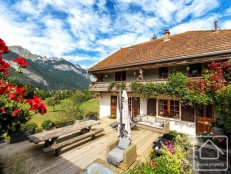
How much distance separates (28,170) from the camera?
20.8ft

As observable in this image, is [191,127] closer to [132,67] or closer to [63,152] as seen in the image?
[132,67]

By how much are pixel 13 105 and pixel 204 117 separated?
40.2 feet

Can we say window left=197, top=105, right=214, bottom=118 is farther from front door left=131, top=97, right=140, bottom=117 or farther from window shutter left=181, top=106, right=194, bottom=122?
front door left=131, top=97, right=140, bottom=117

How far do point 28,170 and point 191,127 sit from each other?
11210 mm

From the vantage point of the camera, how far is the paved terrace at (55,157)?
21.2ft

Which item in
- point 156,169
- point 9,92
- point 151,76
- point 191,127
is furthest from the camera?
point 151,76

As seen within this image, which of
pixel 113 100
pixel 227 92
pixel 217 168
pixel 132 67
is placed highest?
pixel 132 67

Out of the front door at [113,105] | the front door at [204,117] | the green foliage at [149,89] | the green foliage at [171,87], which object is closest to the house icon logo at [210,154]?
the front door at [204,117]

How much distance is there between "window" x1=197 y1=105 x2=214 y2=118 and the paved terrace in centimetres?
467

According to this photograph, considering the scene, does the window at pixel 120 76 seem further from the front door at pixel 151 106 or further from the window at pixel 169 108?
the window at pixel 169 108

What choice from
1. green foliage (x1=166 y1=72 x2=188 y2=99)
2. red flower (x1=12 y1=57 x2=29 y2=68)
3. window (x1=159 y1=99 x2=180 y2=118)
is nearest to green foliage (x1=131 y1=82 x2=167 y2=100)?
green foliage (x1=166 y1=72 x2=188 y2=99)

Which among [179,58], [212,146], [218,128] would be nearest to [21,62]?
[218,128]

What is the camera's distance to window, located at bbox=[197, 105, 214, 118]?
1085 centimetres

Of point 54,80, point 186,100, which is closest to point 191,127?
point 186,100
